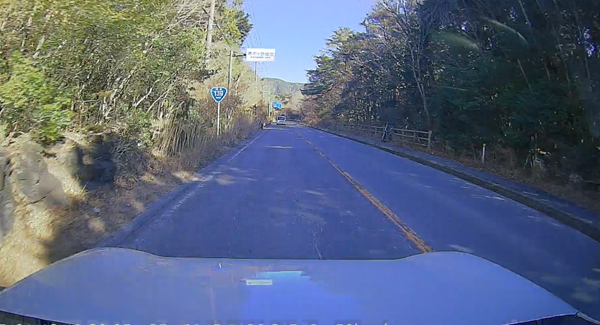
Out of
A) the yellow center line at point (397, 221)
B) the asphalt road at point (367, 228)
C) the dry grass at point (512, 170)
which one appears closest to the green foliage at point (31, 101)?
the asphalt road at point (367, 228)

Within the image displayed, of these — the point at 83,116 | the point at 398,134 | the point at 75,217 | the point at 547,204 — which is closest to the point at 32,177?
the point at 75,217

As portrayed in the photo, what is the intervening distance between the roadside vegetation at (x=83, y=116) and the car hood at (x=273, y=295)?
2.68 meters

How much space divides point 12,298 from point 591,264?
7122 mm

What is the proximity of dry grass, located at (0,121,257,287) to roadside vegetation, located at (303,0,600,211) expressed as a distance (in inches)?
395

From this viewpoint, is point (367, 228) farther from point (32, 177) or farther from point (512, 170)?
point (512, 170)

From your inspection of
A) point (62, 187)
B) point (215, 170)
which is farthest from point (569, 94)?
point (62, 187)

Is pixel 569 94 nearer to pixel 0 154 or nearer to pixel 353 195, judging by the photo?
pixel 353 195

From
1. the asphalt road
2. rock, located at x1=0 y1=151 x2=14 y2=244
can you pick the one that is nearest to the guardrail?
the asphalt road

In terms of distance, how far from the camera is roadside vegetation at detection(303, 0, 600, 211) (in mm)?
13727

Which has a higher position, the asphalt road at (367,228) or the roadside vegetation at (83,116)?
the roadside vegetation at (83,116)

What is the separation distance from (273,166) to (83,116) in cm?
900

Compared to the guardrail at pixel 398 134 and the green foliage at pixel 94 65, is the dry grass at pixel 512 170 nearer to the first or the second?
the guardrail at pixel 398 134

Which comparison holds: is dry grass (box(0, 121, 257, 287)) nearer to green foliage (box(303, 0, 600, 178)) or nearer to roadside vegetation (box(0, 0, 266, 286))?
roadside vegetation (box(0, 0, 266, 286))

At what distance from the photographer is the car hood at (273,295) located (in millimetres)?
2656
